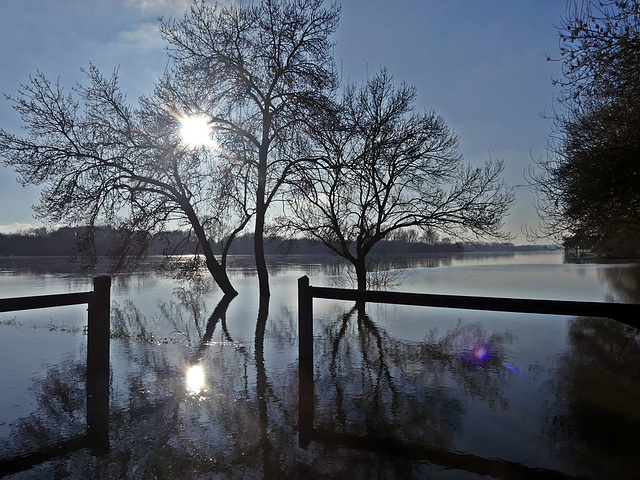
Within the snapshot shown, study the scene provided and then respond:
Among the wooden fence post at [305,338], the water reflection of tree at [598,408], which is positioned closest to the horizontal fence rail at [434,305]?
the wooden fence post at [305,338]

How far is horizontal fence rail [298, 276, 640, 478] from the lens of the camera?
12.7 ft

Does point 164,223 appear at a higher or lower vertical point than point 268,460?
higher

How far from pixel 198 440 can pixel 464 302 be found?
290cm

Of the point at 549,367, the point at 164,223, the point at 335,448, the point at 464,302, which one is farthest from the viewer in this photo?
the point at 164,223

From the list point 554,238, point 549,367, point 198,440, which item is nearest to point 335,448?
point 198,440

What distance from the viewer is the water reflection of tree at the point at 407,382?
4.20 metres

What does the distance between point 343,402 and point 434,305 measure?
1.47 meters

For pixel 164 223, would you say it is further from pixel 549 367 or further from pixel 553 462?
pixel 553 462

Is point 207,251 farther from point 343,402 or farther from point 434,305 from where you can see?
point 434,305

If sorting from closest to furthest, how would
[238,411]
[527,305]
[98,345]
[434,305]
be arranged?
[527,305] → [238,411] → [434,305] → [98,345]

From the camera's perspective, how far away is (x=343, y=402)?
191 inches

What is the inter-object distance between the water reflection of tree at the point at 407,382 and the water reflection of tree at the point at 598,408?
671 mm

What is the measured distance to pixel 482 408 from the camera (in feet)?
15.1

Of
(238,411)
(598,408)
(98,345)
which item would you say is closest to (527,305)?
(598,408)
